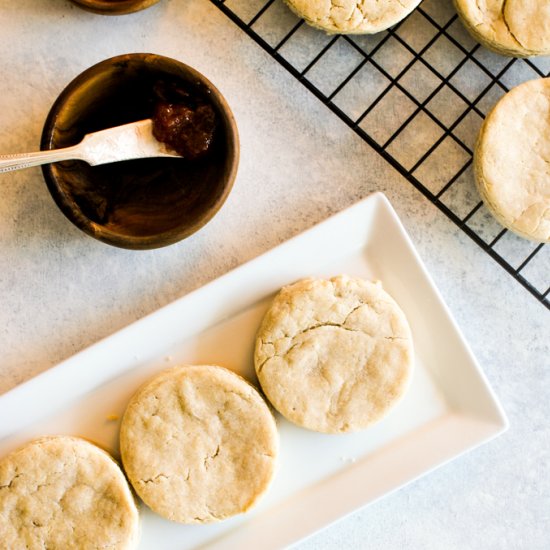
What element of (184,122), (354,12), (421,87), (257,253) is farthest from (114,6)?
(421,87)

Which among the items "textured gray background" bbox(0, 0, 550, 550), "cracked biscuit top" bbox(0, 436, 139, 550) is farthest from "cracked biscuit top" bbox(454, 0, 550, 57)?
"cracked biscuit top" bbox(0, 436, 139, 550)

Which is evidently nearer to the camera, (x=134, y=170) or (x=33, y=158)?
(x=33, y=158)

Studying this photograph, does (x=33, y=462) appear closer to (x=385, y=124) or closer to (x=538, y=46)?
(x=385, y=124)

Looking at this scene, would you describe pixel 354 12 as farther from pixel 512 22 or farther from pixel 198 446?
pixel 198 446

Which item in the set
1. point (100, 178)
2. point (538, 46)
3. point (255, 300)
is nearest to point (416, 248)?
point (255, 300)

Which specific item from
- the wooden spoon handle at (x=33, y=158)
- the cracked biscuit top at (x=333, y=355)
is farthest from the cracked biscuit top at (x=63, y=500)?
the wooden spoon handle at (x=33, y=158)

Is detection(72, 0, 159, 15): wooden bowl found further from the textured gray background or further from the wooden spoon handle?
the wooden spoon handle
